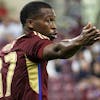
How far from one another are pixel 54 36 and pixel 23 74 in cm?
44

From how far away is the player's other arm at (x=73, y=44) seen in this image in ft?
14.7

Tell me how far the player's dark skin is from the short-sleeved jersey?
100 millimetres

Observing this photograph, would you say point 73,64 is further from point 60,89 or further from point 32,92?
point 32,92

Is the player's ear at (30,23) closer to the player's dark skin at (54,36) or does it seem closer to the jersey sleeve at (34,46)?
the player's dark skin at (54,36)

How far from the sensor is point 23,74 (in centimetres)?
503

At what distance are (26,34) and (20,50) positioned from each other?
0.19 meters

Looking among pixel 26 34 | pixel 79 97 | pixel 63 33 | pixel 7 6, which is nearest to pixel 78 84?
pixel 79 97

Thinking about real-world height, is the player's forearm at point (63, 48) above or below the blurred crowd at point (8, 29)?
above

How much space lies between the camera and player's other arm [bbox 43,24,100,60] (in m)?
4.49

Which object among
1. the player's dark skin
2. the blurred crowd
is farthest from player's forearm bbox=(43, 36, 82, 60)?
the blurred crowd

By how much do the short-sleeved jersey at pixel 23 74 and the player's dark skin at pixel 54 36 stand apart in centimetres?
10

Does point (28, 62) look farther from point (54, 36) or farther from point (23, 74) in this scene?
point (54, 36)

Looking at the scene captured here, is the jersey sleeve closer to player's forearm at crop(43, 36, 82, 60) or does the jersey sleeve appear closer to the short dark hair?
player's forearm at crop(43, 36, 82, 60)

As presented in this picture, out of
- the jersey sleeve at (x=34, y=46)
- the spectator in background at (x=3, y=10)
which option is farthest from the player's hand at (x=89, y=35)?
the spectator in background at (x=3, y=10)
